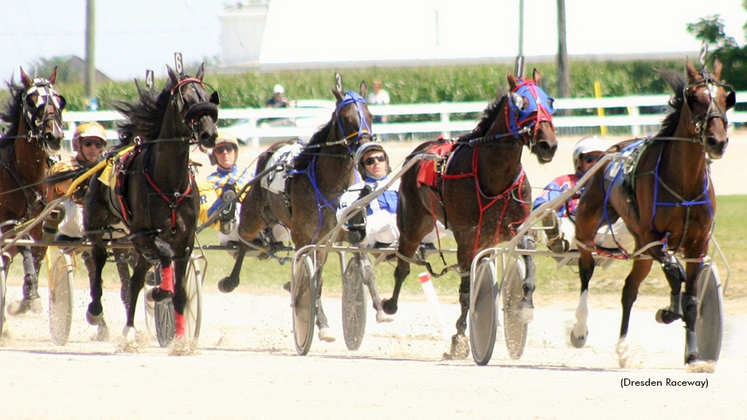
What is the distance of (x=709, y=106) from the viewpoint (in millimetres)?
7496

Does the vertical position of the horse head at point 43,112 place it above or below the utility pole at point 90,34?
below

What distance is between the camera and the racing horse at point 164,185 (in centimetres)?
875

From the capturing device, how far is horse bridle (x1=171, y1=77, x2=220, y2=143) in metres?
8.36

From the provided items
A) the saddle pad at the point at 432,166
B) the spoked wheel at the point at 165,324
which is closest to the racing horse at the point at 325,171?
the saddle pad at the point at 432,166

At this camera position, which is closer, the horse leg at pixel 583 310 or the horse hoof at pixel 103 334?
the horse leg at pixel 583 310

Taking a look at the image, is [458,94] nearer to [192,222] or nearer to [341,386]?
[192,222]

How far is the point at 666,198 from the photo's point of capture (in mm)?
7855

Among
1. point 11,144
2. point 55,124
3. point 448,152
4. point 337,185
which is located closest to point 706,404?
point 448,152

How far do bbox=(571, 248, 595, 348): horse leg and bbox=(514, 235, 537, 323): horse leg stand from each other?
41 centimetres

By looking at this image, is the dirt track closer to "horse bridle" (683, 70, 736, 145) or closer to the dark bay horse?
the dark bay horse

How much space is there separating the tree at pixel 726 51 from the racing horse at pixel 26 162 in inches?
742

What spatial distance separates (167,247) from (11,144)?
2.58m

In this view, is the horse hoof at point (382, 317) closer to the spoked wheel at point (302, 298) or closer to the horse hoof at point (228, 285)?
the spoked wheel at point (302, 298)

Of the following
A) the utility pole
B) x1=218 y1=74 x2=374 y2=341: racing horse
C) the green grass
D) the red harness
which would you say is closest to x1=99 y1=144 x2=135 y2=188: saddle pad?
x1=218 y1=74 x2=374 y2=341: racing horse
